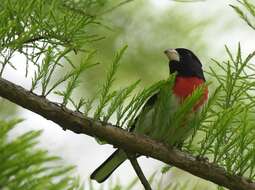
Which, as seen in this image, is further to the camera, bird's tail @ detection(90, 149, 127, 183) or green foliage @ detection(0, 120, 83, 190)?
bird's tail @ detection(90, 149, 127, 183)

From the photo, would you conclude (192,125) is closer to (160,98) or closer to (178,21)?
(160,98)

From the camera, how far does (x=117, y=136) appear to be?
144 cm

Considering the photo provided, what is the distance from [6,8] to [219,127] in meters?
0.57

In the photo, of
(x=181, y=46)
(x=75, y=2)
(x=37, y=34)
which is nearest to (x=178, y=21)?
(x=181, y=46)

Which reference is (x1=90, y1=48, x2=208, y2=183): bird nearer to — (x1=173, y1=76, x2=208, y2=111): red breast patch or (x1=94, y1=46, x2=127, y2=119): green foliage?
(x1=173, y1=76, x2=208, y2=111): red breast patch

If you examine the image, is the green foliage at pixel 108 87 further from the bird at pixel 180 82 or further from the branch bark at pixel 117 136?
the bird at pixel 180 82

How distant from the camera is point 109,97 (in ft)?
4.56

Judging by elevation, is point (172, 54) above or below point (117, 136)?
above

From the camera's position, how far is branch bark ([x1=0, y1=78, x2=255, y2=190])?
1.38 metres

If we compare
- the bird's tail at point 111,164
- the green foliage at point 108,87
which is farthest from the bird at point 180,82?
the green foliage at point 108,87

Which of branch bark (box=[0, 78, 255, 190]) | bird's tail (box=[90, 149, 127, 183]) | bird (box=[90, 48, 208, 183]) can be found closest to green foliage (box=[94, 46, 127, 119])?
branch bark (box=[0, 78, 255, 190])

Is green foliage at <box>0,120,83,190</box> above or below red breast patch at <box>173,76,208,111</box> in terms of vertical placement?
below

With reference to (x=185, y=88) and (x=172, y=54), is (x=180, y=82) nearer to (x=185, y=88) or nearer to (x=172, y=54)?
(x=185, y=88)

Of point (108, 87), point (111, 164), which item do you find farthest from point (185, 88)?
point (108, 87)
